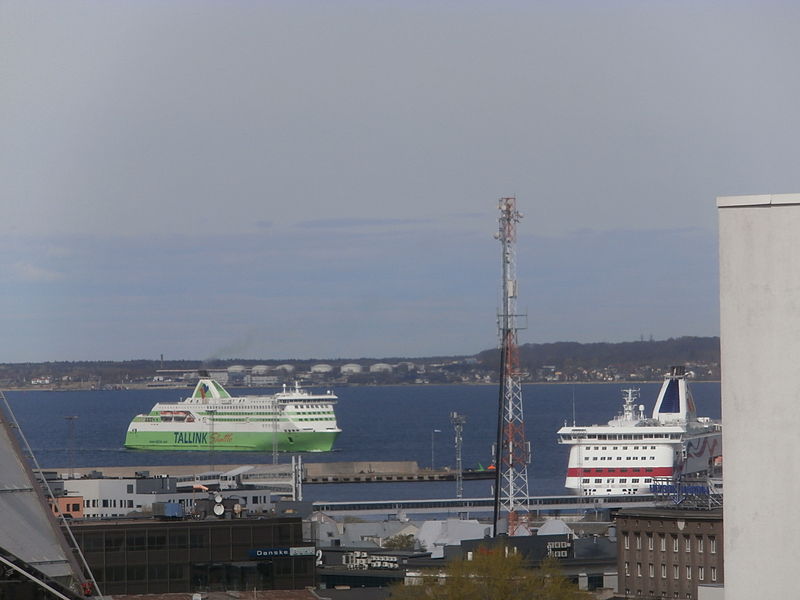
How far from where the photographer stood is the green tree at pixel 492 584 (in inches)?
823

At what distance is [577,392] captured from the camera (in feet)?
595

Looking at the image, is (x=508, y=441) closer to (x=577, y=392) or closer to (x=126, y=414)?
(x=126, y=414)

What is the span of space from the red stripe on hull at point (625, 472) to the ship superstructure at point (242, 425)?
115ft

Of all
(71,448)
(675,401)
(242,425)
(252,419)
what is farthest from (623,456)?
(242,425)

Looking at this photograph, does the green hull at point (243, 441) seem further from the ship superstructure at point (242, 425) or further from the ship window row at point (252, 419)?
the ship window row at point (252, 419)

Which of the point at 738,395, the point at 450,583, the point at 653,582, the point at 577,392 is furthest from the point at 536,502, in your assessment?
the point at 577,392

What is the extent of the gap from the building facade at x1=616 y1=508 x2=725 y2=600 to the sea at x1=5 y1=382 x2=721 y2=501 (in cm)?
3276

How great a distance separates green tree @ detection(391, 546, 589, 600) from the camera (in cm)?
2091

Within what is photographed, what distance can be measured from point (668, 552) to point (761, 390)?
17.8 m

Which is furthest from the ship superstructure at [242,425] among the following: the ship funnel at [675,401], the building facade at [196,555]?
the building facade at [196,555]

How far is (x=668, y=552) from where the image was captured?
92.3 feet

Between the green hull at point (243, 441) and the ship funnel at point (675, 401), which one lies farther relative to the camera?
the green hull at point (243, 441)

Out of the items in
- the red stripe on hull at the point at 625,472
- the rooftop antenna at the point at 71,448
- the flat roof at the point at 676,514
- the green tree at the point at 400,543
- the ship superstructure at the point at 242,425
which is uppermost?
the ship superstructure at the point at 242,425

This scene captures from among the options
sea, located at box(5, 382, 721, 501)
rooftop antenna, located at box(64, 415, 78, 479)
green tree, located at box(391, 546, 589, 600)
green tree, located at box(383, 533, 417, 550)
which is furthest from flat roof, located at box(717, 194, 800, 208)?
sea, located at box(5, 382, 721, 501)
